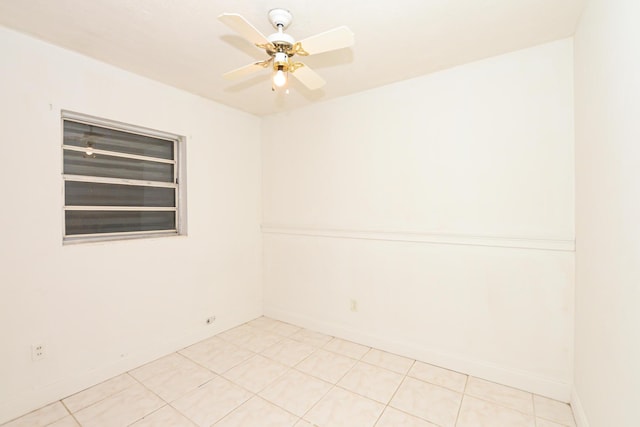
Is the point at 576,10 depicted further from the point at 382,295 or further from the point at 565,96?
the point at 382,295

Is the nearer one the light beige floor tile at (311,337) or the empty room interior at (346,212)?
the empty room interior at (346,212)

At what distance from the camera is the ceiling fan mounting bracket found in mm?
1667

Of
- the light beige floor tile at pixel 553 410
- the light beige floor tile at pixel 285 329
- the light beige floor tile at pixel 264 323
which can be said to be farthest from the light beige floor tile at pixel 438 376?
the light beige floor tile at pixel 264 323

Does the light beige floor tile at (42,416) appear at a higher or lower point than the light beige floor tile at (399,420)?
higher

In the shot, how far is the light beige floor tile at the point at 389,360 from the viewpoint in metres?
2.53

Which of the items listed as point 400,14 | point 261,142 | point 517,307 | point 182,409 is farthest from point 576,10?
point 182,409

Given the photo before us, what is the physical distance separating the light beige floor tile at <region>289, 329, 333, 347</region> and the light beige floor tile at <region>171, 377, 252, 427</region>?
3.05 feet

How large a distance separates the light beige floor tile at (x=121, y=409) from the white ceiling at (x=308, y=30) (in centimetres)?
258

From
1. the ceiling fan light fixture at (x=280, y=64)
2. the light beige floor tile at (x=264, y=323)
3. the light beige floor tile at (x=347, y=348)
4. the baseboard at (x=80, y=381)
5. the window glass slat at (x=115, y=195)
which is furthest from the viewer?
the light beige floor tile at (x=264, y=323)

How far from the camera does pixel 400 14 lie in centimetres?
178

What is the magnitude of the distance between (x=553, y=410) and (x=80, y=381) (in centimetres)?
343

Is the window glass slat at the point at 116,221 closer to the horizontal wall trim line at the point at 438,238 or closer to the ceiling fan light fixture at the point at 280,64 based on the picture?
the horizontal wall trim line at the point at 438,238

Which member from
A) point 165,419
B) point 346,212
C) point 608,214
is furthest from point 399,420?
point 346,212

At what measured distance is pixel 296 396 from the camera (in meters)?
2.16
